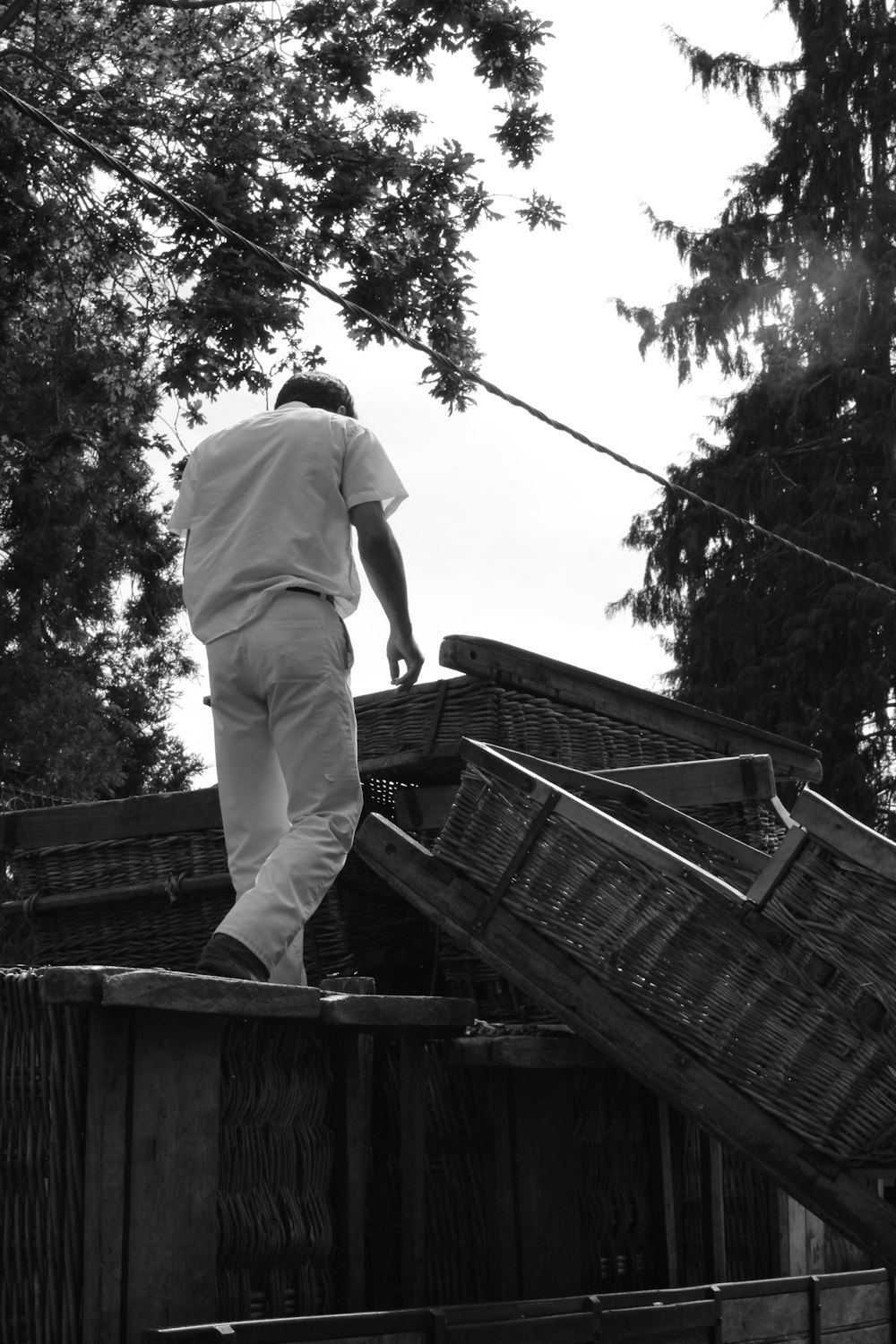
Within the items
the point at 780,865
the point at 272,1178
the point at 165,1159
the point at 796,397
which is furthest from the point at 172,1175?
the point at 796,397

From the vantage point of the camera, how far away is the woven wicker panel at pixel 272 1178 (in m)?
2.70

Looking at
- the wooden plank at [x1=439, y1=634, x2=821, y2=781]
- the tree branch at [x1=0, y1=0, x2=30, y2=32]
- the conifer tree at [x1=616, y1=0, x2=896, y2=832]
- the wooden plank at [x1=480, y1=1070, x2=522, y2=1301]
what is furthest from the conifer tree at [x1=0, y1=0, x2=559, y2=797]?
the conifer tree at [x1=616, y1=0, x2=896, y2=832]

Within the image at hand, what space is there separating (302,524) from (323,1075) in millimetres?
1260

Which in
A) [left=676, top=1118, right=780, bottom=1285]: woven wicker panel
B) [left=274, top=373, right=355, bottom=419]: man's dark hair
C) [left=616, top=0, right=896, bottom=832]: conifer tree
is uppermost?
[left=616, top=0, right=896, bottom=832]: conifer tree

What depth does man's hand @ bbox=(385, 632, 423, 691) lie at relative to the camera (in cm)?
Result: 374

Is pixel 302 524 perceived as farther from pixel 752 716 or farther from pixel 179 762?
pixel 752 716

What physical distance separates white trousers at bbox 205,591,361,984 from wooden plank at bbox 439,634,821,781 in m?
0.76

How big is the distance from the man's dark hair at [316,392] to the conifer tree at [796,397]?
15.1 metres

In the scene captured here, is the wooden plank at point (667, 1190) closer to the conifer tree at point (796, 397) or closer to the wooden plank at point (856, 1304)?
the wooden plank at point (856, 1304)

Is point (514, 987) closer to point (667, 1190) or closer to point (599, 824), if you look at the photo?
point (667, 1190)

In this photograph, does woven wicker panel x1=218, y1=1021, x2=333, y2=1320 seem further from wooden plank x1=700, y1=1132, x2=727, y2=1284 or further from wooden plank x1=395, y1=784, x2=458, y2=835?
wooden plank x1=395, y1=784, x2=458, y2=835

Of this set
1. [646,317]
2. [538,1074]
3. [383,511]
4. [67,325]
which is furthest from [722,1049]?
[646,317]

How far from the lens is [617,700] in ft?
14.8

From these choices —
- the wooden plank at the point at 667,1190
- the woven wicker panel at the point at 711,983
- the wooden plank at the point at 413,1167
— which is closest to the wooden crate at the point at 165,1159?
the wooden plank at the point at 413,1167
